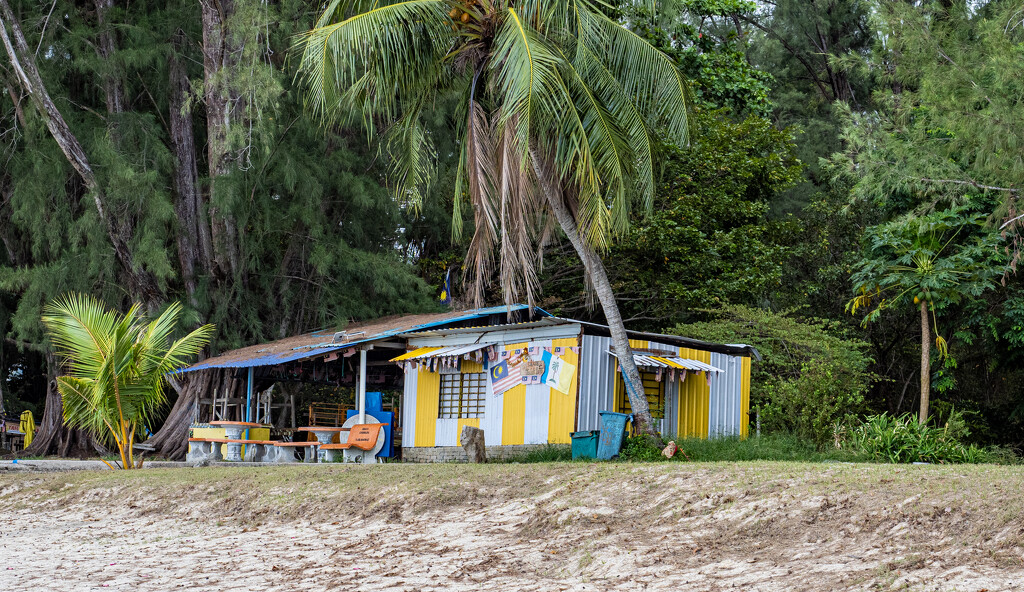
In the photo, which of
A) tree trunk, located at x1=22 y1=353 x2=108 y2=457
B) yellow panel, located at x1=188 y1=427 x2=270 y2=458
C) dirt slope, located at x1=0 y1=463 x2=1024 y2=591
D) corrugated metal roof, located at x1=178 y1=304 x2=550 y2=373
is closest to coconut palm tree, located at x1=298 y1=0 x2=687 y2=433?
corrugated metal roof, located at x1=178 y1=304 x2=550 y2=373

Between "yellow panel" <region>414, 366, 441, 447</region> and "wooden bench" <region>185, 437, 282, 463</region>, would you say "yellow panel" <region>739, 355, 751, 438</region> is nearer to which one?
"yellow panel" <region>414, 366, 441, 447</region>

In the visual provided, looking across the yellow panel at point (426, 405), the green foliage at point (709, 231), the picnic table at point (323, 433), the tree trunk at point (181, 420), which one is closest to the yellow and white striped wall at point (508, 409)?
the yellow panel at point (426, 405)

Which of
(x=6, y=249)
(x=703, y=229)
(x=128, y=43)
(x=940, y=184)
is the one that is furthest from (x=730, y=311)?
(x=6, y=249)

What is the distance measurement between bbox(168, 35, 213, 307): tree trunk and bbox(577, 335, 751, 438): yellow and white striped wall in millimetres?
10156

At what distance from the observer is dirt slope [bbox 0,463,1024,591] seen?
645 cm

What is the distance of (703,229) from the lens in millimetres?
22328

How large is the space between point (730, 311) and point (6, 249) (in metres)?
16.5

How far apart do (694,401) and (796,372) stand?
322 cm

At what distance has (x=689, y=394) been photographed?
15844mm

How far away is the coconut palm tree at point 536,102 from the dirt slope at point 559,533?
11.8 feet

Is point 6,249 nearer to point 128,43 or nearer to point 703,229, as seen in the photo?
point 128,43

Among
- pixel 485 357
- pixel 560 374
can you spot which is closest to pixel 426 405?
pixel 485 357

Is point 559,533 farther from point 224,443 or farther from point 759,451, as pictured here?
point 224,443

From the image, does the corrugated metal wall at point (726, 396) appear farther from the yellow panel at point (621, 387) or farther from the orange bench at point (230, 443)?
the orange bench at point (230, 443)
